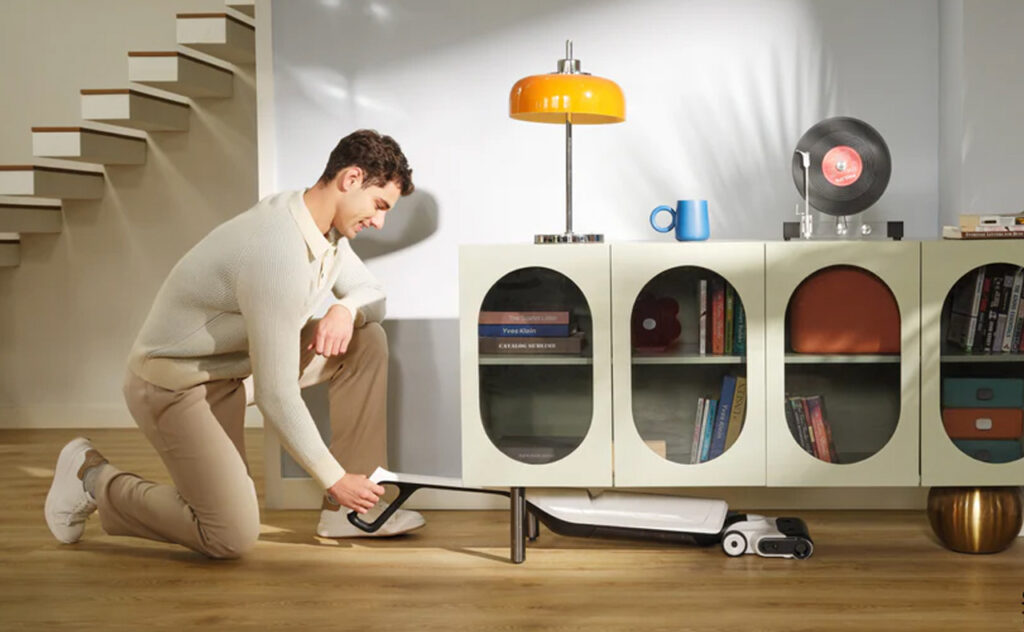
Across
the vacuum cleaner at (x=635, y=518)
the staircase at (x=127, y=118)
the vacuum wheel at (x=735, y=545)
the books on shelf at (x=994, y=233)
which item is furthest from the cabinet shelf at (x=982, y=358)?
the staircase at (x=127, y=118)

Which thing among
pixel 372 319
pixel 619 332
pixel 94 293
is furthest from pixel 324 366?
pixel 94 293

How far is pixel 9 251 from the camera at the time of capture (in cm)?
488

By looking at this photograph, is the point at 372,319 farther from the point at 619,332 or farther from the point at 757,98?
the point at 757,98

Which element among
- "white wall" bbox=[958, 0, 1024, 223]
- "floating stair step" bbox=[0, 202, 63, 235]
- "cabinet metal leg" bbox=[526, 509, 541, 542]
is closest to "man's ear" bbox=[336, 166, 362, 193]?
"cabinet metal leg" bbox=[526, 509, 541, 542]

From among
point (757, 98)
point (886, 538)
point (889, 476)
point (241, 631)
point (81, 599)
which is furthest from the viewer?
point (757, 98)

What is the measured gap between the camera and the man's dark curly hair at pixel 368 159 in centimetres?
262

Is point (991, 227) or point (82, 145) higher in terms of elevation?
point (82, 145)

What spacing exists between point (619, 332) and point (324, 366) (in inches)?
32.8

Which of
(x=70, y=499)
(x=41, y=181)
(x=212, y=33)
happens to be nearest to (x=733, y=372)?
(x=70, y=499)

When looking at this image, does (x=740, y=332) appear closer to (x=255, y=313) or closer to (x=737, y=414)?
(x=737, y=414)

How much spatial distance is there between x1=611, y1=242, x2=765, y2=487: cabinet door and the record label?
1.11 feet

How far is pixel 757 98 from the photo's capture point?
10.3ft

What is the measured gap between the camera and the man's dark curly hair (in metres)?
2.62

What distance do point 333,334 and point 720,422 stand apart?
947mm
